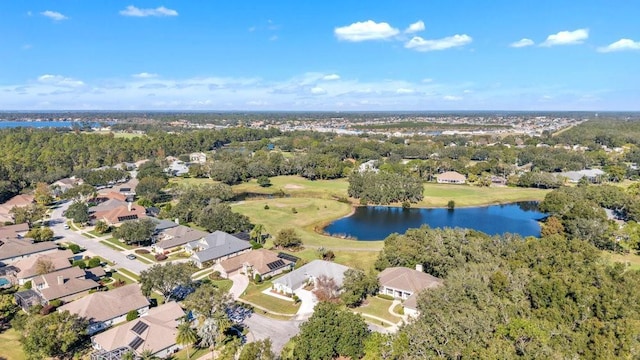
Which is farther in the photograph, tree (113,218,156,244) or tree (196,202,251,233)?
tree (196,202,251,233)

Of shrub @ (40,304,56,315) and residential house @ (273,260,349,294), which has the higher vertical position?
residential house @ (273,260,349,294)

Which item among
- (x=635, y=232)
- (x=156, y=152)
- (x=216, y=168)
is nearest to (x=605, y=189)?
(x=635, y=232)

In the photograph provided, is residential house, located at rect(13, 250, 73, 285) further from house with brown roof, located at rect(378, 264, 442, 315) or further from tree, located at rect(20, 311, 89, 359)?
house with brown roof, located at rect(378, 264, 442, 315)

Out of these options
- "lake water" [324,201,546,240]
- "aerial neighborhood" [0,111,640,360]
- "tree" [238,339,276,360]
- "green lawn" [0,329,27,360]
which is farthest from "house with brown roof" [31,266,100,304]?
"lake water" [324,201,546,240]

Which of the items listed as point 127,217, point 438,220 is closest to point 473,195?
point 438,220

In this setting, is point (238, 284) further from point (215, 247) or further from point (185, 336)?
point (185, 336)

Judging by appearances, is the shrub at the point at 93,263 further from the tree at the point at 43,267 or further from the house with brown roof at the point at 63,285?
the tree at the point at 43,267
